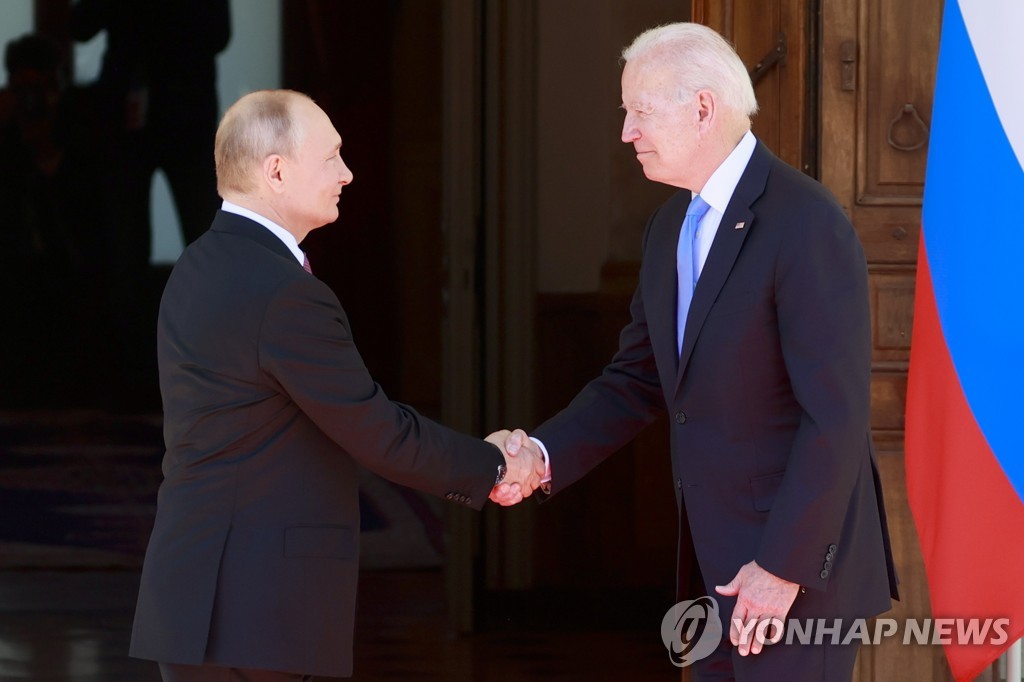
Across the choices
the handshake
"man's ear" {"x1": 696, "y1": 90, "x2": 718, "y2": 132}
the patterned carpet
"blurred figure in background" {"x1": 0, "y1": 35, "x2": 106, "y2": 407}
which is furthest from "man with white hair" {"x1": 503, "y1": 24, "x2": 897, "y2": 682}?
"blurred figure in background" {"x1": 0, "y1": 35, "x2": 106, "y2": 407}

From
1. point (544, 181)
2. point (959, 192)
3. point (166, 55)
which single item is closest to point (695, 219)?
point (959, 192)

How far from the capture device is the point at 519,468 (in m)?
3.01

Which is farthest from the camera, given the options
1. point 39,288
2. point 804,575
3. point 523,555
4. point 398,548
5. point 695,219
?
point 39,288

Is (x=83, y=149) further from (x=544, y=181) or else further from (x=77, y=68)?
(x=544, y=181)

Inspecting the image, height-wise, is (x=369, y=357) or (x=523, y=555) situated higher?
(x=369, y=357)

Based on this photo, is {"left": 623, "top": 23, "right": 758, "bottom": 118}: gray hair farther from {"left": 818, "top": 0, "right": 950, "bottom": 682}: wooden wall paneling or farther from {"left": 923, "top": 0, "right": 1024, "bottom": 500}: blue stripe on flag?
{"left": 818, "top": 0, "right": 950, "bottom": 682}: wooden wall paneling

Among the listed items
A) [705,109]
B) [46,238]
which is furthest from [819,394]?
[46,238]

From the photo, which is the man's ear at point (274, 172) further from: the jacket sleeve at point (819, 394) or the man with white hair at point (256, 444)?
the jacket sleeve at point (819, 394)


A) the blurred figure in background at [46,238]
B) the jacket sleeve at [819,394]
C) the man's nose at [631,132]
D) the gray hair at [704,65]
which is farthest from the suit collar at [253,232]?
the blurred figure in background at [46,238]

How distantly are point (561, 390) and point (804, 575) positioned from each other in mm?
3713

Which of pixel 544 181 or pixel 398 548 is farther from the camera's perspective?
pixel 398 548

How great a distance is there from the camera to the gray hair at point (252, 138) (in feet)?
8.41

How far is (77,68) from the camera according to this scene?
741 centimetres

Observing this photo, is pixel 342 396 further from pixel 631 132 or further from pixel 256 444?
pixel 631 132
